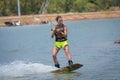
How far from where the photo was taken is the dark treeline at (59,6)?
11675 cm

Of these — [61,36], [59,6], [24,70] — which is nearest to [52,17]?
[59,6]

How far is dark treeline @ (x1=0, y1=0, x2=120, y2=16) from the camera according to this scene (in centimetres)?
11675

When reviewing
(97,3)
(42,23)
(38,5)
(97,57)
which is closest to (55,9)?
(38,5)

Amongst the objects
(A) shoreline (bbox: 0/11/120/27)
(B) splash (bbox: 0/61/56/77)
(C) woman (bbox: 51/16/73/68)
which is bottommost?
(A) shoreline (bbox: 0/11/120/27)

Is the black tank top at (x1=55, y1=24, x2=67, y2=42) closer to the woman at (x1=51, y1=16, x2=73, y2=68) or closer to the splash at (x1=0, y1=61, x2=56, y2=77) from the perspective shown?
the woman at (x1=51, y1=16, x2=73, y2=68)

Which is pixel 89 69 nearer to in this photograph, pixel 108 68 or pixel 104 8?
pixel 108 68

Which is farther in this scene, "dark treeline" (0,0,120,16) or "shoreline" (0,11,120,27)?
"dark treeline" (0,0,120,16)

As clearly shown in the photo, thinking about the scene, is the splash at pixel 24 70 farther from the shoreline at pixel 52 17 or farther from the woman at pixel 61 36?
the shoreline at pixel 52 17

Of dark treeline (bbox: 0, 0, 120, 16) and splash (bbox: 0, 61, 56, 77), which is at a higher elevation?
splash (bbox: 0, 61, 56, 77)

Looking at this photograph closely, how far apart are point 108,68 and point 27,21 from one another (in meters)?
78.4

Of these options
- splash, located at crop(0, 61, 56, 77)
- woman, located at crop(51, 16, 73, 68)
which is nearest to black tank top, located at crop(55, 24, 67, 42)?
woman, located at crop(51, 16, 73, 68)

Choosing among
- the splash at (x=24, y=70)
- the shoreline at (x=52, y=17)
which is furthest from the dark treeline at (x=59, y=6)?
the splash at (x=24, y=70)

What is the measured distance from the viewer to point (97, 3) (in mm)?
126562

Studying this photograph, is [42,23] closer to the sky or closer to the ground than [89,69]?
closer to the ground
